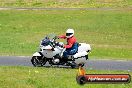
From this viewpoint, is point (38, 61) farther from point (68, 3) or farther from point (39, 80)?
point (68, 3)

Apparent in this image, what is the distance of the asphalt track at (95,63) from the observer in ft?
66.1

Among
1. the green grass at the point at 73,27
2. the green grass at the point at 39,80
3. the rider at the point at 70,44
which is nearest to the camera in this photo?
the green grass at the point at 39,80

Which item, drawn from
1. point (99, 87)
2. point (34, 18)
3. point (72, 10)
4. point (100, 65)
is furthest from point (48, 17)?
point (99, 87)

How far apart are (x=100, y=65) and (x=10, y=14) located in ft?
88.0

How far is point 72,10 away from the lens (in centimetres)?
4928

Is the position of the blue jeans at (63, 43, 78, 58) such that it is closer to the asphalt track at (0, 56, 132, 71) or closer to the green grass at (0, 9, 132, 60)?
the asphalt track at (0, 56, 132, 71)

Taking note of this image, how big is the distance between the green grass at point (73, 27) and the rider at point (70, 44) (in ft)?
18.0

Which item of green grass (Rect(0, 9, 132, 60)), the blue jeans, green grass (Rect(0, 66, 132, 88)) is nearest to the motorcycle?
the blue jeans

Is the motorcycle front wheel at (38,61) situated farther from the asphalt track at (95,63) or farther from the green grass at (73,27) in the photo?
the green grass at (73,27)

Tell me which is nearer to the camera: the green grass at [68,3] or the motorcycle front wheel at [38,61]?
the motorcycle front wheel at [38,61]

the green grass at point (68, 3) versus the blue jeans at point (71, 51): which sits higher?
the blue jeans at point (71, 51)

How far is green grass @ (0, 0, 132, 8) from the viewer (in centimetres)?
5503

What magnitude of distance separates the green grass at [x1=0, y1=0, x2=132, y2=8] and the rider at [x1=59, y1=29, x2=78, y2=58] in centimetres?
3507

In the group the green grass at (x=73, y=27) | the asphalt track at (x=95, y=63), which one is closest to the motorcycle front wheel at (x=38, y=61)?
the asphalt track at (x=95, y=63)
